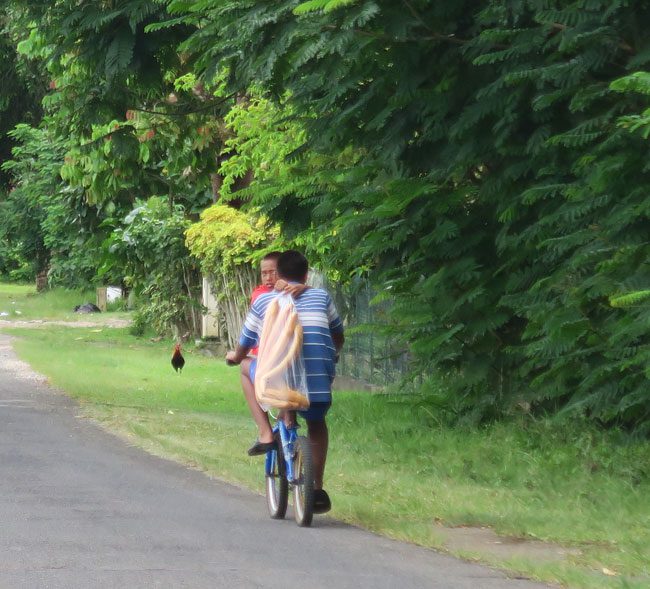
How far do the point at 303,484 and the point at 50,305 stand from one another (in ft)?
145

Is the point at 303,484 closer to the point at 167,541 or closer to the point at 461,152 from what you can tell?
the point at 167,541

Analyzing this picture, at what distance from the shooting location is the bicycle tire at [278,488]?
8.56 m

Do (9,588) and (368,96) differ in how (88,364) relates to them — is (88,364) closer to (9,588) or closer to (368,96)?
(368,96)

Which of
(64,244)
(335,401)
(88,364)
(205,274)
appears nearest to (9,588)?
(335,401)

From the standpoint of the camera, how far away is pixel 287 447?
853 centimetres

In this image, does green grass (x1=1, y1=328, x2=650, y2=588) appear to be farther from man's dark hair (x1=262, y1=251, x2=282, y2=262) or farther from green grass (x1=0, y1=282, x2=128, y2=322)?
green grass (x1=0, y1=282, x2=128, y2=322)

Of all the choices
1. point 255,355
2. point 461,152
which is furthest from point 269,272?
point 461,152

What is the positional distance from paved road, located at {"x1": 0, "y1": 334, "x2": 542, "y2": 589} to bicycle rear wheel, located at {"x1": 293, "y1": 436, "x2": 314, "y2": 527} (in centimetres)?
10

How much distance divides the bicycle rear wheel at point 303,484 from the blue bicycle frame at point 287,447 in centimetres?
5

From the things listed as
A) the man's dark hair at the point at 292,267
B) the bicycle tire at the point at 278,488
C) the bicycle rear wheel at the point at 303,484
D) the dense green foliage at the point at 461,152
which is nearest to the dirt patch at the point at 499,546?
the bicycle rear wheel at the point at 303,484

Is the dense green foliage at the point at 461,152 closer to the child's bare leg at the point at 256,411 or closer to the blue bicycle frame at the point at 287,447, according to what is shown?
the child's bare leg at the point at 256,411

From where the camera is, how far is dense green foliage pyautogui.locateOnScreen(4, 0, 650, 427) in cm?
973

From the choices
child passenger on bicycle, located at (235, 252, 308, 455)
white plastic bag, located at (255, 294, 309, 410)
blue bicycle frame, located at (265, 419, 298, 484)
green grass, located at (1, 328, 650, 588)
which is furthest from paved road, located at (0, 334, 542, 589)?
white plastic bag, located at (255, 294, 309, 410)

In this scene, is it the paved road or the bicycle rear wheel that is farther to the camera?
the bicycle rear wheel
